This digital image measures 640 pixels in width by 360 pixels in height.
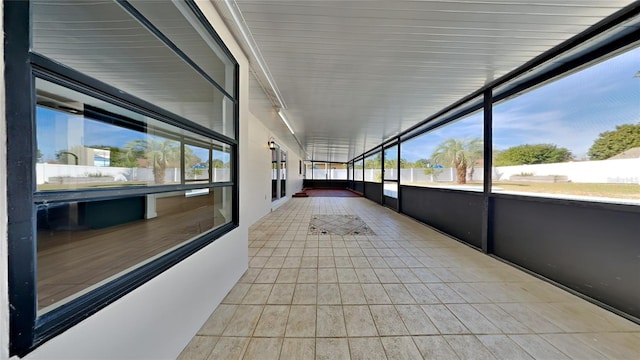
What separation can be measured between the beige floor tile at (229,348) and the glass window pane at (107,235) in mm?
751

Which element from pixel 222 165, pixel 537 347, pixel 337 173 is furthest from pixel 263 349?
pixel 337 173

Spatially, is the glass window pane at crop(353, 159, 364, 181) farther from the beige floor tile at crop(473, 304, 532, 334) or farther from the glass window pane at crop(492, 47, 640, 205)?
the beige floor tile at crop(473, 304, 532, 334)

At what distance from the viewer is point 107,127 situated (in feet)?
12.0

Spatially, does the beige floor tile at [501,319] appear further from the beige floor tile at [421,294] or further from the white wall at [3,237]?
the white wall at [3,237]

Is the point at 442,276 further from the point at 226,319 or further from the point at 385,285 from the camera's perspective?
the point at 226,319

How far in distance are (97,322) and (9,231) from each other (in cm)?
52

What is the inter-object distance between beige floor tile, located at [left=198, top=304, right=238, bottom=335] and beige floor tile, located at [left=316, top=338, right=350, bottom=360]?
2.47 feet

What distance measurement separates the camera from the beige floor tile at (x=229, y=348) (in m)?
1.42

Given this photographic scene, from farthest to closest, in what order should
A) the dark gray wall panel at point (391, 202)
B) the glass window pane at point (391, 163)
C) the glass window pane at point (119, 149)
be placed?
the glass window pane at point (391, 163), the dark gray wall panel at point (391, 202), the glass window pane at point (119, 149)

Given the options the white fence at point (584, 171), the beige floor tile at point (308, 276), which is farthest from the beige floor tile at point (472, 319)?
the white fence at point (584, 171)

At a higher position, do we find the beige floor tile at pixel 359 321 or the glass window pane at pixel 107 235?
the glass window pane at pixel 107 235

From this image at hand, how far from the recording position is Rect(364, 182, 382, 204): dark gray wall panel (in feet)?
28.4

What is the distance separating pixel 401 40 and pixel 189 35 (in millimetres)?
1992

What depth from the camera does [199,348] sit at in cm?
147
